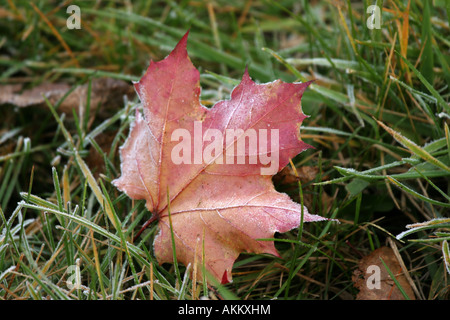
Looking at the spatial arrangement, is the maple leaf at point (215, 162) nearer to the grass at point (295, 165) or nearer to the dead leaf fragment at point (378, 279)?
the grass at point (295, 165)

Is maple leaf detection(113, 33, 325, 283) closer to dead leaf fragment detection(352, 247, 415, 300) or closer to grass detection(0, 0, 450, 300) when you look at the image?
grass detection(0, 0, 450, 300)

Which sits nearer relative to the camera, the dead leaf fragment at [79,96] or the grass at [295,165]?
the grass at [295,165]

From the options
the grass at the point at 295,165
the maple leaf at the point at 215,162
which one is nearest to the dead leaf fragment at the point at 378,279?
the grass at the point at 295,165

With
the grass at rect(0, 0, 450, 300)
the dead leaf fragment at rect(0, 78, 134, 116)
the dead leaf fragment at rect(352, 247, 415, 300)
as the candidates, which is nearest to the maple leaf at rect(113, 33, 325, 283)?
the grass at rect(0, 0, 450, 300)
